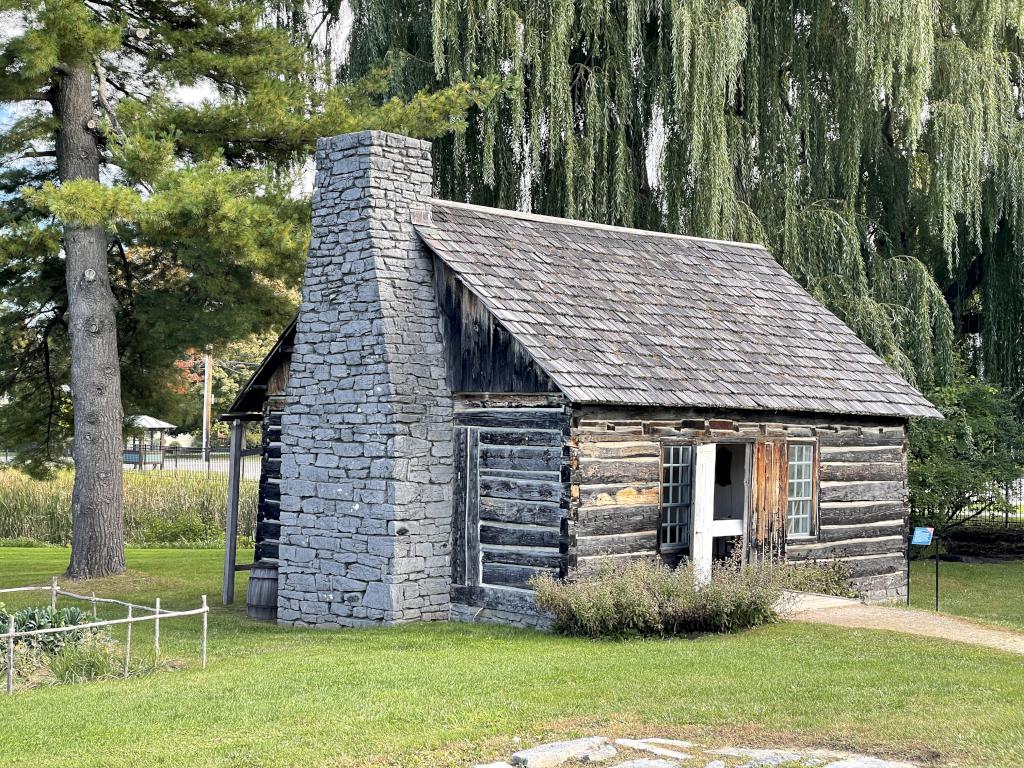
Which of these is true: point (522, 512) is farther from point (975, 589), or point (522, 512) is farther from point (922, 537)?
point (975, 589)

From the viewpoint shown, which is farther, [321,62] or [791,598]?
[321,62]

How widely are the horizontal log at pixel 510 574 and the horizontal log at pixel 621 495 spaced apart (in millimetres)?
815

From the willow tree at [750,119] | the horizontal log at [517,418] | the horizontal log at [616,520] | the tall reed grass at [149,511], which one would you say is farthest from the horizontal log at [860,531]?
the tall reed grass at [149,511]

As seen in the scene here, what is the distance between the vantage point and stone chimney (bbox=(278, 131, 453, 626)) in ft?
45.6

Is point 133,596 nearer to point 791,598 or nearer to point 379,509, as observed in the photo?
point 379,509

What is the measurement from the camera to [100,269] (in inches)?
771

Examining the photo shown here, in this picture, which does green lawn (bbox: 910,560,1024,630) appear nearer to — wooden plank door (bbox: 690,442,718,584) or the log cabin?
the log cabin

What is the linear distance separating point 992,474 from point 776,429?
8.53 meters

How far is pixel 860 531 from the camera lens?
53.7 ft

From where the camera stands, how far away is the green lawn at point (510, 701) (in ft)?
25.9

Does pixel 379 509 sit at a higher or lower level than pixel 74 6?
lower

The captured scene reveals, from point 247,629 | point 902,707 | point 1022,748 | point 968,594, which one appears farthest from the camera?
point 968,594

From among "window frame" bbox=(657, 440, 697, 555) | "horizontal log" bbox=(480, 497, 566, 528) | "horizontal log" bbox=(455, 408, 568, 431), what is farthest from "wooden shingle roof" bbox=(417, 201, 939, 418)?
"horizontal log" bbox=(480, 497, 566, 528)

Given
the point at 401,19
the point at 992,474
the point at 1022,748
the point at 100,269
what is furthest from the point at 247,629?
the point at 992,474
